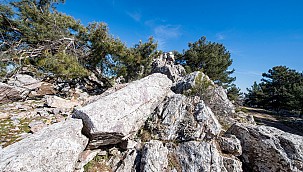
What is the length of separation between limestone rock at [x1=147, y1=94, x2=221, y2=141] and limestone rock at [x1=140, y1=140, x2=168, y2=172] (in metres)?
0.80

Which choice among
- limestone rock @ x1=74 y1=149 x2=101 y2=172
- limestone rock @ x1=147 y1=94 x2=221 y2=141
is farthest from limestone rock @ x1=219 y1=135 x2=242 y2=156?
limestone rock @ x1=74 y1=149 x2=101 y2=172

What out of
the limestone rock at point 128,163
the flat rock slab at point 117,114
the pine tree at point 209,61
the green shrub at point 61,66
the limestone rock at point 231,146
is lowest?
the limestone rock at point 128,163

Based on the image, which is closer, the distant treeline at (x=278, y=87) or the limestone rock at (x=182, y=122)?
the limestone rock at (x=182, y=122)

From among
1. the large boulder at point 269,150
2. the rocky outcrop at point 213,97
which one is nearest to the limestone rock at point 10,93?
the rocky outcrop at point 213,97

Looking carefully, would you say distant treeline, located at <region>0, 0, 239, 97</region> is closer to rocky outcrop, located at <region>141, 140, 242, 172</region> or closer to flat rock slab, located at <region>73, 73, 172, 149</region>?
flat rock slab, located at <region>73, 73, 172, 149</region>

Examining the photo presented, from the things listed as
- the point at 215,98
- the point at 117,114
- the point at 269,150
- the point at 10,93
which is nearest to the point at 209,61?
the point at 215,98

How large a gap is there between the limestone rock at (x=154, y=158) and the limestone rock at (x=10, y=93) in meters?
9.57

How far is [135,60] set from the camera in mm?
13148

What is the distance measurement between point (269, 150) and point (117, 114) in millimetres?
6665

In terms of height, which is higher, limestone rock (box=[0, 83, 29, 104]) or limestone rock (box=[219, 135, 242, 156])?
limestone rock (box=[0, 83, 29, 104])

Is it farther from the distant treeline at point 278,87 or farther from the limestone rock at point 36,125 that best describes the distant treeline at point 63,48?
the distant treeline at point 278,87

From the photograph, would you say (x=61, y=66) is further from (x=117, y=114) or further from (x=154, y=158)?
(x=154, y=158)

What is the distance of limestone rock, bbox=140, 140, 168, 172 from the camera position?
15.6ft

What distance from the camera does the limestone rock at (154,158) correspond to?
4750 mm
